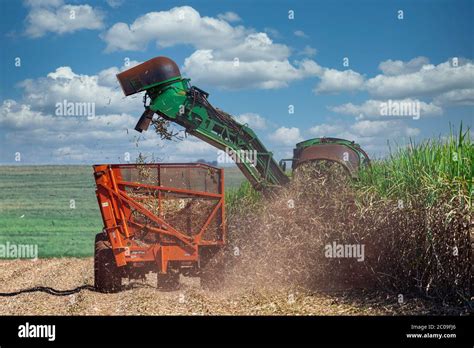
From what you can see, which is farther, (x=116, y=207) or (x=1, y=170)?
(x=1, y=170)

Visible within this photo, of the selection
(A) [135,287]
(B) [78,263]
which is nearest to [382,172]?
A: (A) [135,287]

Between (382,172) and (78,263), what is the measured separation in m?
7.49

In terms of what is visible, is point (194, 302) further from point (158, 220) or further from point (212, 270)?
point (158, 220)

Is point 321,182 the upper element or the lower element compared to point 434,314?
upper

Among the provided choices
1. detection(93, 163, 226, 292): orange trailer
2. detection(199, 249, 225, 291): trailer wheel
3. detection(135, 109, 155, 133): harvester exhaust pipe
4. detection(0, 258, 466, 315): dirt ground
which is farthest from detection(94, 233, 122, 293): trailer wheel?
detection(135, 109, 155, 133): harvester exhaust pipe

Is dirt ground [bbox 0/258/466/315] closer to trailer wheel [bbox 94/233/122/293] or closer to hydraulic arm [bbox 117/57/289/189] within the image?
trailer wheel [bbox 94/233/122/293]

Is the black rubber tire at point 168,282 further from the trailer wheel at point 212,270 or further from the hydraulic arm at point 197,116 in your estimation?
the hydraulic arm at point 197,116

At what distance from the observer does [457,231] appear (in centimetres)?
781

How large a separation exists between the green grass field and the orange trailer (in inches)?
65.6

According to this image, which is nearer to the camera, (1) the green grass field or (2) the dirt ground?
(2) the dirt ground

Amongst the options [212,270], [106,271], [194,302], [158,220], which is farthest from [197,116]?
[194,302]

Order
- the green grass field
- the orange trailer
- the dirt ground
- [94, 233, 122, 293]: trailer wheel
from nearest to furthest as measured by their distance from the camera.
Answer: the dirt ground < the orange trailer < [94, 233, 122, 293]: trailer wheel < the green grass field

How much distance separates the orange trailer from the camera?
29.7 feet

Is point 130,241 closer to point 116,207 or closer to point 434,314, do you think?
point 116,207
